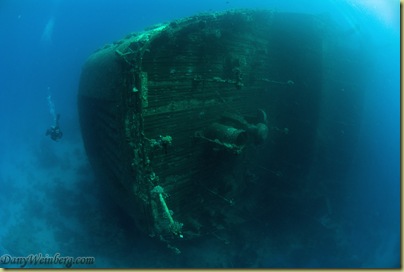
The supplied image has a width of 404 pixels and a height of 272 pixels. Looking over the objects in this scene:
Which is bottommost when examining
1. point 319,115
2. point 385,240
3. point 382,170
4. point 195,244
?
point 385,240

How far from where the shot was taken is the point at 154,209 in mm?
5371

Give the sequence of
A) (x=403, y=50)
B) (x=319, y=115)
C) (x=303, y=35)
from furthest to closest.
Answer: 1. (x=319, y=115)
2. (x=303, y=35)
3. (x=403, y=50)

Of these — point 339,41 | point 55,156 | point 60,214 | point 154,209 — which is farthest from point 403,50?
point 55,156

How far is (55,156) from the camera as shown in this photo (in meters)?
17.1

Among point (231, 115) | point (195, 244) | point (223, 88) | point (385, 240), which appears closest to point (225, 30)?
point (223, 88)

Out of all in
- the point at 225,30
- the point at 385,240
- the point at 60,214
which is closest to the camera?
the point at 225,30

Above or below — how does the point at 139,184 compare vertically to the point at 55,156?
above

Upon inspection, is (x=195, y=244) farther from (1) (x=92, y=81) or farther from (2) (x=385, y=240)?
(2) (x=385, y=240)

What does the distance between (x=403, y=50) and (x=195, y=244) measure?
10641mm

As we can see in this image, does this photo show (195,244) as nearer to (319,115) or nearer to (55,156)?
(319,115)

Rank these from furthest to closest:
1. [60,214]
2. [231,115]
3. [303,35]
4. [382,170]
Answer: [382,170], [60,214], [303,35], [231,115]

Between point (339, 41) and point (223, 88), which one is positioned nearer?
point (223, 88)

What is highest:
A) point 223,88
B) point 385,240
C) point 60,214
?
point 223,88

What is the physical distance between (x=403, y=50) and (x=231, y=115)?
662 centimetres
